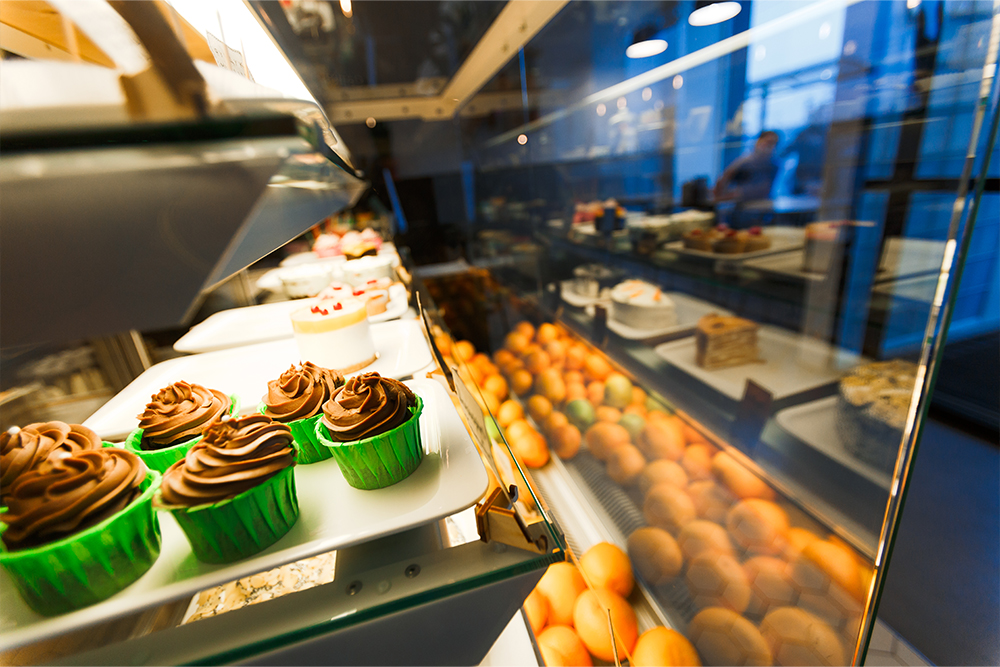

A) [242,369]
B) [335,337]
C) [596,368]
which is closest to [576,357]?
[596,368]

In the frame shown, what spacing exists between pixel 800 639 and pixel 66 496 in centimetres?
125

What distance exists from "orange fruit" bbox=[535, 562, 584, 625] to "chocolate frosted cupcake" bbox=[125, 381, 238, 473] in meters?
0.79

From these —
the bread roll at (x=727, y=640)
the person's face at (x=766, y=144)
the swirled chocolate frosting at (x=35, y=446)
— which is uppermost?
the person's face at (x=766, y=144)

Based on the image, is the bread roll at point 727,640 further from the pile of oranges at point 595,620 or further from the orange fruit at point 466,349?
the orange fruit at point 466,349

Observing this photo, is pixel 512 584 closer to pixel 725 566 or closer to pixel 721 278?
pixel 725 566

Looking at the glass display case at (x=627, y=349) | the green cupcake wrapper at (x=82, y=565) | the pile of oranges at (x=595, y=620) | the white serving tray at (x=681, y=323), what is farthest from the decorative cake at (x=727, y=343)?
the green cupcake wrapper at (x=82, y=565)

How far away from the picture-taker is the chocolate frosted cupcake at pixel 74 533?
0.39m

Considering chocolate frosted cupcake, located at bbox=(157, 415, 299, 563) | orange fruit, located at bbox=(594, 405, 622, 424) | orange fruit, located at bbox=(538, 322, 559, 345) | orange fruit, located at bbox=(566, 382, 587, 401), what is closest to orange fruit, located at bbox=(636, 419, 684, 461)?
orange fruit, located at bbox=(594, 405, 622, 424)

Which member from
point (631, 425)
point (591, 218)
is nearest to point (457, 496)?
point (631, 425)

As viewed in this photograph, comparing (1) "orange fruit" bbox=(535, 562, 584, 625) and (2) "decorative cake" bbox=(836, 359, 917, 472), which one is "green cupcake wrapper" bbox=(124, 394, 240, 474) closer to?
(1) "orange fruit" bbox=(535, 562, 584, 625)

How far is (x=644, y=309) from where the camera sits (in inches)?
79.8

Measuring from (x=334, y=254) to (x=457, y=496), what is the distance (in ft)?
6.56

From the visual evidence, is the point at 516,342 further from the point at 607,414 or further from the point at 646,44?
the point at 646,44

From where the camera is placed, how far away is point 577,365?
1993mm
